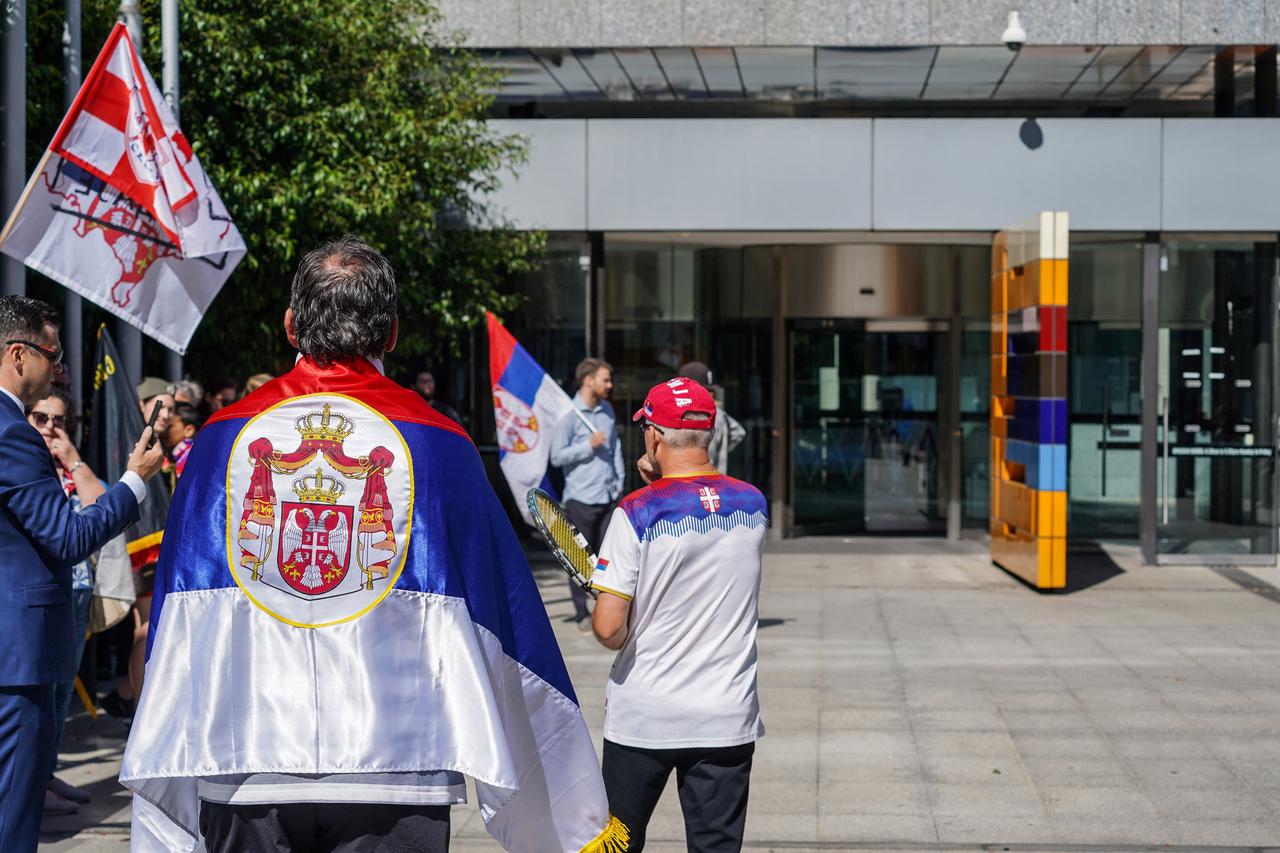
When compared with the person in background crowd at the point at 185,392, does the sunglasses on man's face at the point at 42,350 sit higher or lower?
higher

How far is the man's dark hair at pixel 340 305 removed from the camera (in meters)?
2.91

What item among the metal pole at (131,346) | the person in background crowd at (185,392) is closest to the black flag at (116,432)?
the person in background crowd at (185,392)

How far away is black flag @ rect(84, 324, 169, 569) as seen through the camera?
7.43 metres

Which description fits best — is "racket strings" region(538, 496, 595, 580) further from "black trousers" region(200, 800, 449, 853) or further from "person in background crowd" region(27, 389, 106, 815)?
"person in background crowd" region(27, 389, 106, 815)

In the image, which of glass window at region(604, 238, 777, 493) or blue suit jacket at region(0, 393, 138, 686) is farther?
glass window at region(604, 238, 777, 493)

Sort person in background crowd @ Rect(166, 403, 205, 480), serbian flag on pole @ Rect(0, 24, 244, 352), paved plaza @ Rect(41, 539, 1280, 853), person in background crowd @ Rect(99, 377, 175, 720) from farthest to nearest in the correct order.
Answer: person in background crowd @ Rect(166, 403, 205, 480) < person in background crowd @ Rect(99, 377, 175, 720) < serbian flag on pole @ Rect(0, 24, 244, 352) < paved plaza @ Rect(41, 539, 1280, 853)

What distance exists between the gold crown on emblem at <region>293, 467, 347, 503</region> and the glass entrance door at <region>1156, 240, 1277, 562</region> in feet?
44.1

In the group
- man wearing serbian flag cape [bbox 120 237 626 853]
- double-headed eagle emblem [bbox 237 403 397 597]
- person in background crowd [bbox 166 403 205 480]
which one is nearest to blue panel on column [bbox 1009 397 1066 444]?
person in background crowd [bbox 166 403 205 480]

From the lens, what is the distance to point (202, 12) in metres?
11.9

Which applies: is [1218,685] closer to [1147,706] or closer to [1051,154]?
[1147,706]

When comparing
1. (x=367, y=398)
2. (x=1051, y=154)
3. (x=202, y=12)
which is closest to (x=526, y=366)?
(x=202, y=12)

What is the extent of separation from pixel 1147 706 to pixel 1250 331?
7.70m

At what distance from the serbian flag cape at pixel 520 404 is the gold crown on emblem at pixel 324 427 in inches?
326

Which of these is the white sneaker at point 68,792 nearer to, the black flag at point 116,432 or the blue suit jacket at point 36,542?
the black flag at point 116,432
